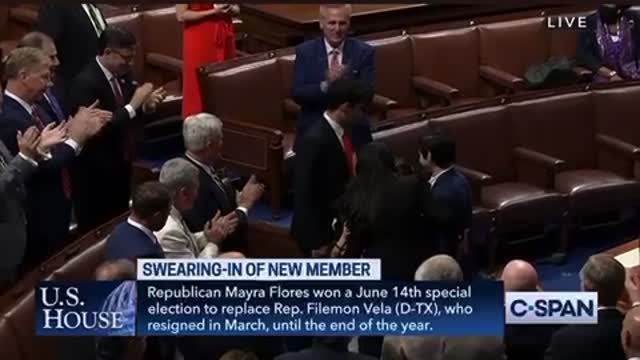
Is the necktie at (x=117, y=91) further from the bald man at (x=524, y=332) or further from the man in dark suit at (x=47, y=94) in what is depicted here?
the bald man at (x=524, y=332)

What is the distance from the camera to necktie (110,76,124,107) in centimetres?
632

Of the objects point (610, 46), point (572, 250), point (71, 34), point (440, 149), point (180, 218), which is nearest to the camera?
point (180, 218)

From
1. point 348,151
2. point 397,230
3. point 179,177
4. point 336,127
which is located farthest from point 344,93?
point 179,177

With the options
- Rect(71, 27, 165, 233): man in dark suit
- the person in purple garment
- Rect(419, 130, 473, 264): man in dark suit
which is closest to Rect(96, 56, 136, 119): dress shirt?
Rect(71, 27, 165, 233): man in dark suit

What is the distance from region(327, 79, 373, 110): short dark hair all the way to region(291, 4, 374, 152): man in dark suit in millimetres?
457

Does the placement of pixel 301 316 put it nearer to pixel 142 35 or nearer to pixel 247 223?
pixel 247 223

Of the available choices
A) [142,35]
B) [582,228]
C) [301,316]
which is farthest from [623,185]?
[301,316]

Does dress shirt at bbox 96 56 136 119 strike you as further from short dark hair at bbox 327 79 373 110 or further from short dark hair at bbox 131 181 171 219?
short dark hair at bbox 131 181 171 219

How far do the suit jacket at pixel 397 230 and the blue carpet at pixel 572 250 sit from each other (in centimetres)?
97

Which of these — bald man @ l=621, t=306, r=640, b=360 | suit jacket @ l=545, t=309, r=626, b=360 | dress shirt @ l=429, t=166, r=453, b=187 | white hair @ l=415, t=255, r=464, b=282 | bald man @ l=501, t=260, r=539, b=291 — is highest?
white hair @ l=415, t=255, r=464, b=282

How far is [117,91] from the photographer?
20.8 feet

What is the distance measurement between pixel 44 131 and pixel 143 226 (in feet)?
1.69

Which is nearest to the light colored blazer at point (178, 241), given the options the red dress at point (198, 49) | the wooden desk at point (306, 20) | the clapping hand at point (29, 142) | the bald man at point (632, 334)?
the clapping hand at point (29, 142)

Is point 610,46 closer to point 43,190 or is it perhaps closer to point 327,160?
point 327,160
